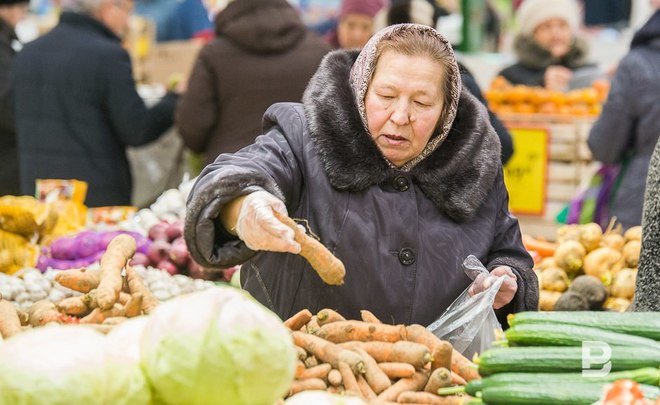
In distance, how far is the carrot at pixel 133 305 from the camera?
2.69 metres

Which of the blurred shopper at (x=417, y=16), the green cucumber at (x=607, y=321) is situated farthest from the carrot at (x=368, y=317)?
the blurred shopper at (x=417, y=16)

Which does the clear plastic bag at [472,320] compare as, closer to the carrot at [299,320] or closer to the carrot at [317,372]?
the carrot at [299,320]

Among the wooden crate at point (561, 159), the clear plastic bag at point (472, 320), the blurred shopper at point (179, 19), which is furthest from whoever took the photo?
the blurred shopper at point (179, 19)

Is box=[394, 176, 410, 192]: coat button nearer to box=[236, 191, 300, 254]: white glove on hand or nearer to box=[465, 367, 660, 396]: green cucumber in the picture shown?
box=[236, 191, 300, 254]: white glove on hand

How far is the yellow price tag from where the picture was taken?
263 inches

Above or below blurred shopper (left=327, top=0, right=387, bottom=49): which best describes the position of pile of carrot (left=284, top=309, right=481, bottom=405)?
below

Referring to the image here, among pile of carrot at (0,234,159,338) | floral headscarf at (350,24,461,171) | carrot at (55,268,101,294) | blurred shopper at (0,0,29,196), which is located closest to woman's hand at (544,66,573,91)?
blurred shopper at (0,0,29,196)

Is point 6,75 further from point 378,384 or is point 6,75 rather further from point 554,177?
point 378,384

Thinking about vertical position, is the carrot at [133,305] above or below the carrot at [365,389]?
above

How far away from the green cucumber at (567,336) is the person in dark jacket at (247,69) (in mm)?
3287

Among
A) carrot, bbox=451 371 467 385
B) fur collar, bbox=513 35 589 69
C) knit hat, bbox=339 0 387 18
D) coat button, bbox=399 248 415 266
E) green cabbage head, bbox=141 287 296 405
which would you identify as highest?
green cabbage head, bbox=141 287 296 405

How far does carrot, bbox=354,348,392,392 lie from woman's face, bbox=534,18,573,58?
5.53 m

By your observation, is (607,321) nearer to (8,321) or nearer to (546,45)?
(8,321)

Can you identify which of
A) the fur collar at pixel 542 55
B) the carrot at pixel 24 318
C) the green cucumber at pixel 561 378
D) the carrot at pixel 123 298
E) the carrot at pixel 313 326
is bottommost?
the fur collar at pixel 542 55
